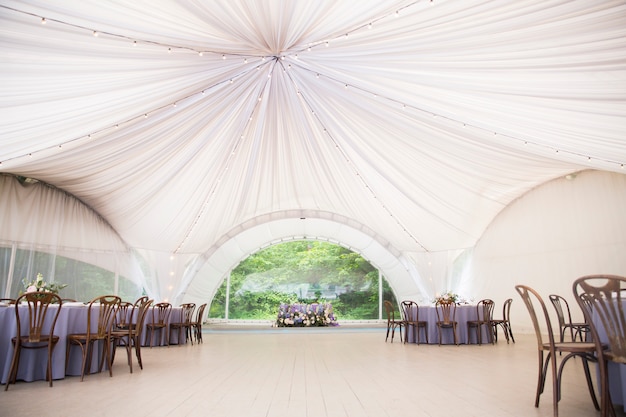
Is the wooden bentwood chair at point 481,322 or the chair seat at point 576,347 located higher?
the chair seat at point 576,347

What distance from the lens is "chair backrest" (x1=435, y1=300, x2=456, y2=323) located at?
27.1 ft

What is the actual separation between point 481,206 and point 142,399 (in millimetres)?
9445

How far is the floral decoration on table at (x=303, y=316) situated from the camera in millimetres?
14508

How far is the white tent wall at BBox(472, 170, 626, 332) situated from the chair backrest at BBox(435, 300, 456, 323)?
10.2 feet

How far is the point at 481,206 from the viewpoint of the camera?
10922 mm

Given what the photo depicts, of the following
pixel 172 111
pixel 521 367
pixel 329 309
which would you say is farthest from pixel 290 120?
pixel 329 309

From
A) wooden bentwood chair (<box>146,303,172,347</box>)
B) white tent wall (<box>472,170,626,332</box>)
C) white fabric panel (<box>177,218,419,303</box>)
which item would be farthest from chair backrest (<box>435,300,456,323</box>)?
white fabric panel (<box>177,218,419,303</box>)

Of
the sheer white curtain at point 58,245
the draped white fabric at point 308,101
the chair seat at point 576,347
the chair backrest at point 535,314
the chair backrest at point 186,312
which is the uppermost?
the draped white fabric at point 308,101

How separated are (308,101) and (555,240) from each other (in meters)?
7.05

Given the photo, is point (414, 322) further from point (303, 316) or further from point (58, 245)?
point (58, 245)

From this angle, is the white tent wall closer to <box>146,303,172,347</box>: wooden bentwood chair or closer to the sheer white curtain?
<box>146,303,172,347</box>: wooden bentwood chair

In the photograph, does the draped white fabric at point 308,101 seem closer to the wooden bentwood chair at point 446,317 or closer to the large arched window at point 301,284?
the wooden bentwood chair at point 446,317

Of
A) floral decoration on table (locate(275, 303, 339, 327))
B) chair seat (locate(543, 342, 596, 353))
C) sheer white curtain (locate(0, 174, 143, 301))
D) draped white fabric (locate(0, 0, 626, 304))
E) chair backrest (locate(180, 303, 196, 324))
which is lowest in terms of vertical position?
floral decoration on table (locate(275, 303, 339, 327))

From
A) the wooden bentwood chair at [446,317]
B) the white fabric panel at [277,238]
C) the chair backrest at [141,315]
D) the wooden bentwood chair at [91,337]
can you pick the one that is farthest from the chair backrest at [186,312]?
the wooden bentwood chair at [446,317]
